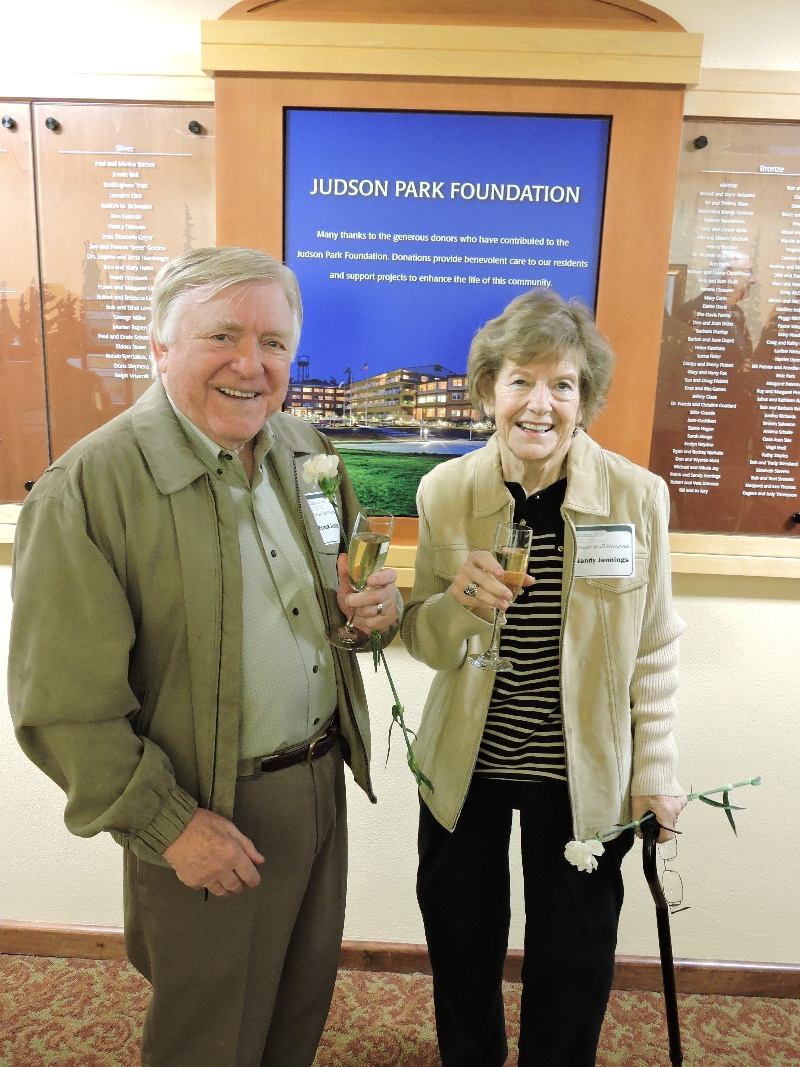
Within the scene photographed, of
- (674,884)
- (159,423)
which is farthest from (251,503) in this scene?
(674,884)

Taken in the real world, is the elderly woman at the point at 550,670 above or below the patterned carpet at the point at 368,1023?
above

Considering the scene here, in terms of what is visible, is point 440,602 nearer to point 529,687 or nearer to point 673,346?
point 529,687

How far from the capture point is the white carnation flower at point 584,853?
1527 millimetres

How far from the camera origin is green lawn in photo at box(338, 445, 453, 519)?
7.10 ft

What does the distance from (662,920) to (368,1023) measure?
121 cm

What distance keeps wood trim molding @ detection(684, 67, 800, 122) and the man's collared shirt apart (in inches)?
63.2

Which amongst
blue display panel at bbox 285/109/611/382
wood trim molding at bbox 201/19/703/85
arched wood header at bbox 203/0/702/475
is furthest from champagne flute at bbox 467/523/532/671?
wood trim molding at bbox 201/19/703/85

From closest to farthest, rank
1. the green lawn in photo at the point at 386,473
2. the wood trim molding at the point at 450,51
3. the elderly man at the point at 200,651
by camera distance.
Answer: the elderly man at the point at 200,651
the wood trim molding at the point at 450,51
the green lawn in photo at the point at 386,473

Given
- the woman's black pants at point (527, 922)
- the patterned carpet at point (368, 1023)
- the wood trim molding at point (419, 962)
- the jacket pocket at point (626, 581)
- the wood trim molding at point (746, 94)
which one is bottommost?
the patterned carpet at point (368, 1023)

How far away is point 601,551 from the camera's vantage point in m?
1.57

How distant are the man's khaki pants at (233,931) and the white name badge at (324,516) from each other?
1.64ft

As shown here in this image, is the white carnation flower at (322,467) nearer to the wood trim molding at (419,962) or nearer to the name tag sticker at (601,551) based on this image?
the name tag sticker at (601,551)

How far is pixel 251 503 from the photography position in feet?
4.78

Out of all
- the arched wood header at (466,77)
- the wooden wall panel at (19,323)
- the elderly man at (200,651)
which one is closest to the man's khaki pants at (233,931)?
the elderly man at (200,651)
